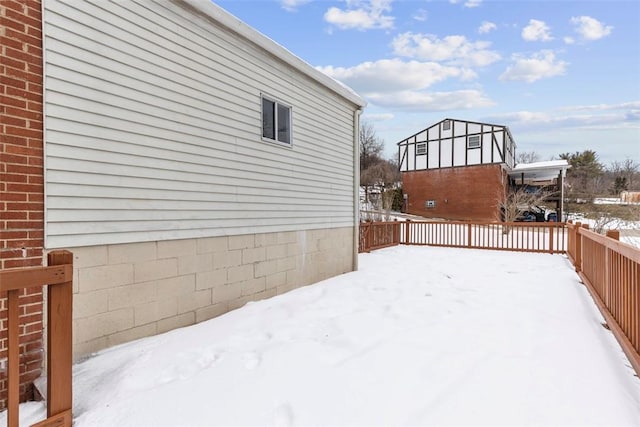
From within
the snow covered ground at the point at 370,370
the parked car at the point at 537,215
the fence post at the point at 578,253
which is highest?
the parked car at the point at 537,215

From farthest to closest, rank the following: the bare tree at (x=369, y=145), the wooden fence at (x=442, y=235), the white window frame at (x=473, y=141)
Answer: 1. the bare tree at (x=369, y=145)
2. the white window frame at (x=473, y=141)
3. the wooden fence at (x=442, y=235)

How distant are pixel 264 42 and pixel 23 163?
3369mm

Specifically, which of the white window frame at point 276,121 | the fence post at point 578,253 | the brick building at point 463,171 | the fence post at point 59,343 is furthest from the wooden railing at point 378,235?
the brick building at point 463,171

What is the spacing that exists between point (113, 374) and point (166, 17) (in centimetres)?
A: 346

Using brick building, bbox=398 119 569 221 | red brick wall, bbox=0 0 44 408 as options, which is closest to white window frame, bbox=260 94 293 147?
red brick wall, bbox=0 0 44 408

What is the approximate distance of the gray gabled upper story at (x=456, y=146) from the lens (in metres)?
23.5

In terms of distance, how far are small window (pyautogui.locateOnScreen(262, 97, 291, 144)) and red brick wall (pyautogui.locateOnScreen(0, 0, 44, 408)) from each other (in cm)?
284

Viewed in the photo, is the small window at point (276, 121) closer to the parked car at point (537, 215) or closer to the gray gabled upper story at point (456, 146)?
the parked car at point (537, 215)

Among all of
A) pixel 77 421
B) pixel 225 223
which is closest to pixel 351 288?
pixel 225 223

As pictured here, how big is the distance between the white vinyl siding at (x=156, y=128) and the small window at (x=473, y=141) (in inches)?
862

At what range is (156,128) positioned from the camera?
3.56 m

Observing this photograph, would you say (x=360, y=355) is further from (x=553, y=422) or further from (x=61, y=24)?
(x=61, y=24)

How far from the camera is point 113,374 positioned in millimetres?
2674

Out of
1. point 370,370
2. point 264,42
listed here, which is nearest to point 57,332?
point 370,370
